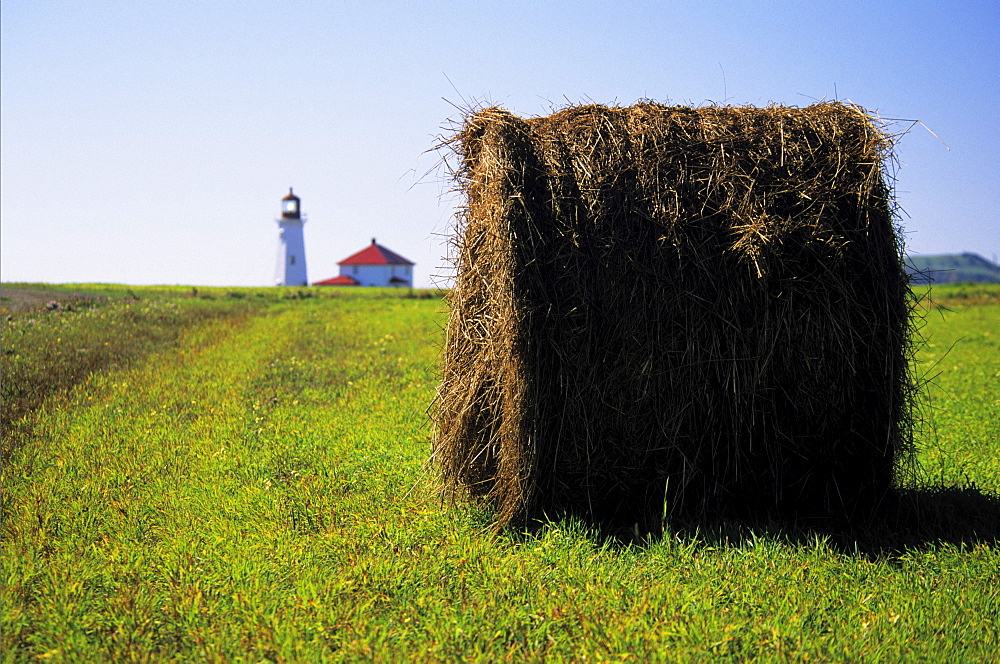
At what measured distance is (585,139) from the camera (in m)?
6.23

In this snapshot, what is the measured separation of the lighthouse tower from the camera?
74562 millimetres

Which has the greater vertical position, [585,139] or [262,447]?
[585,139]

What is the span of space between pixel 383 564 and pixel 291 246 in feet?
243

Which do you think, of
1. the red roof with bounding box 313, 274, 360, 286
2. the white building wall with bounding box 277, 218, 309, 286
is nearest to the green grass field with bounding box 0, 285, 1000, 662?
the white building wall with bounding box 277, 218, 309, 286

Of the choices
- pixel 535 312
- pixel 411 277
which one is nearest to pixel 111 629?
pixel 535 312

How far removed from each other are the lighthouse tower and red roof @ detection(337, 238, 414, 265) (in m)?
9.35

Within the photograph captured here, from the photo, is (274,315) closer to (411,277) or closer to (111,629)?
(111,629)

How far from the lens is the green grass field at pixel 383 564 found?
4359mm

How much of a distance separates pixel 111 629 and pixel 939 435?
8.75 metres

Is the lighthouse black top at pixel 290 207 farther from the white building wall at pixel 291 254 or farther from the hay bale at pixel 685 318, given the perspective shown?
the hay bale at pixel 685 318

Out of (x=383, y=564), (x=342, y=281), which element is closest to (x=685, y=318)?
(x=383, y=564)

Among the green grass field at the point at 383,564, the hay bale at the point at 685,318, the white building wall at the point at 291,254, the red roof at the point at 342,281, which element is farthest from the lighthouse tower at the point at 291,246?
the hay bale at the point at 685,318

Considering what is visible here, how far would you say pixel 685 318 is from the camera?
597cm

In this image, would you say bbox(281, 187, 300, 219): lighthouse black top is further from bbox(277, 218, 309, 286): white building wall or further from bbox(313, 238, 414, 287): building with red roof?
bbox(313, 238, 414, 287): building with red roof
